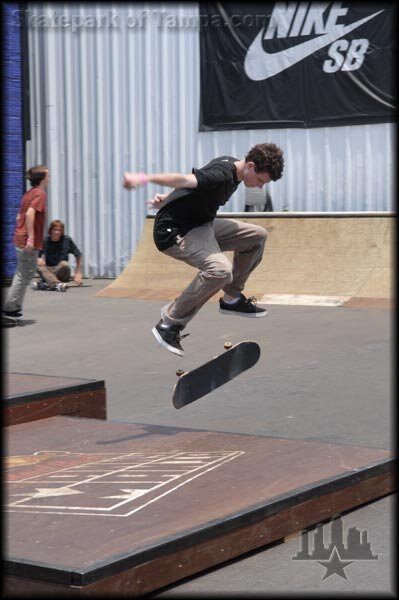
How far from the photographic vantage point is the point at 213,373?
6840 mm

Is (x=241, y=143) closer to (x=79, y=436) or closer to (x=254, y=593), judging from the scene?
(x=79, y=436)

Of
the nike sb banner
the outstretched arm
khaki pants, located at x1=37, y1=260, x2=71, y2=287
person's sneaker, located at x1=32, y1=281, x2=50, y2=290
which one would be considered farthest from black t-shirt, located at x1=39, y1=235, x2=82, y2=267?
the outstretched arm

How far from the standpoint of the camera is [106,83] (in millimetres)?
16406

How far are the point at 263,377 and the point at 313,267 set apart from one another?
15.0ft

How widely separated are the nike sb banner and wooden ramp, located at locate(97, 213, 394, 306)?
174 centimetres

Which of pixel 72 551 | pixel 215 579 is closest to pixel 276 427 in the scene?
pixel 215 579

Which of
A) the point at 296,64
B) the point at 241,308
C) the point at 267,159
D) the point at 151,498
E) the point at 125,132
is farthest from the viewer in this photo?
the point at 125,132

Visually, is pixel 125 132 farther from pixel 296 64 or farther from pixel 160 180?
pixel 160 180

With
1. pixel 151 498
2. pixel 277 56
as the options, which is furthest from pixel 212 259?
pixel 277 56

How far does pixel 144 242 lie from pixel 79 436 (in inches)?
340

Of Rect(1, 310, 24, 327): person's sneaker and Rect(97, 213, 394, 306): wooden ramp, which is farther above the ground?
Rect(97, 213, 394, 306): wooden ramp

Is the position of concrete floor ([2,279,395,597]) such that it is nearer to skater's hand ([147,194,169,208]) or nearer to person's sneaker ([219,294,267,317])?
person's sneaker ([219,294,267,317])

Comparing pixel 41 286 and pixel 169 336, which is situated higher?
pixel 169 336

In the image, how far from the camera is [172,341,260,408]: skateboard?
668 centimetres
